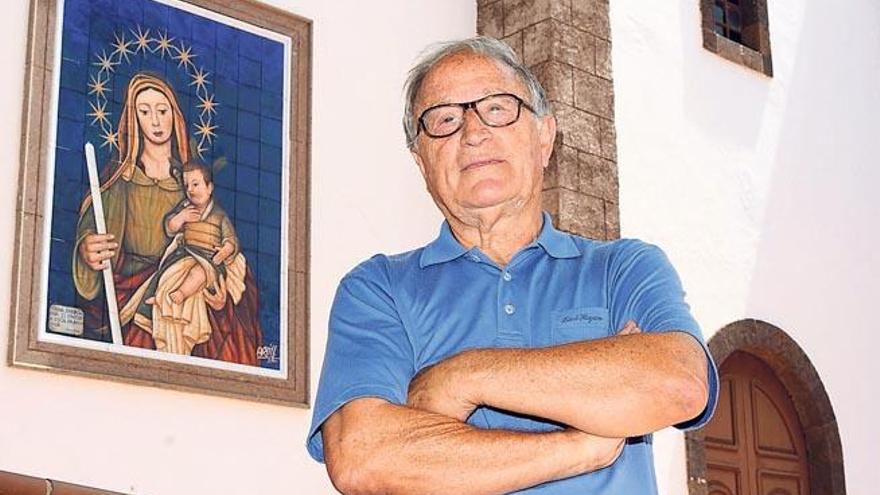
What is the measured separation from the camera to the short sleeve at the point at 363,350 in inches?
75.9

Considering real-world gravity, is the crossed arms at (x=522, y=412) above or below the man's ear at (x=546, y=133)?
below

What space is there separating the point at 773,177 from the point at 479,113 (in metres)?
6.54

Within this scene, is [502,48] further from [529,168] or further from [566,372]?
[566,372]

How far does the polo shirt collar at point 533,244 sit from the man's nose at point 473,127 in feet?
0.55

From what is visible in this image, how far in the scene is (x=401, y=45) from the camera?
6.65 metres

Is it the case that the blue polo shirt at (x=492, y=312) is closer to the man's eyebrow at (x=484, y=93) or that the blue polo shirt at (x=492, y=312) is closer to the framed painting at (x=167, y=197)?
the man's eyebrow at (x=484, y=93)

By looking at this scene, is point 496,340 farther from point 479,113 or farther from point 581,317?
point 479,113

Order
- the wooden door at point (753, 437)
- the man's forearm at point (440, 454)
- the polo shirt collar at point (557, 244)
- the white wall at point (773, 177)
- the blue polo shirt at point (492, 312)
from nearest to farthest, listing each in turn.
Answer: the man's forearm at point (440, 454), the blue polo shirt at point (492, 312), the polo shirt collar at point (557, 244), the white wall at point (773, 177), the wooden door at point (753, 437)

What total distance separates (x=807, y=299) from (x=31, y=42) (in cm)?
510

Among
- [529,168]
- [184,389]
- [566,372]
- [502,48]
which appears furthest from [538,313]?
[184,389]
